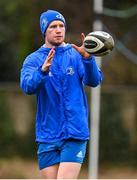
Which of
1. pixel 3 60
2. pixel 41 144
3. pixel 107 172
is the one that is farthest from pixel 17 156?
pixel 41 144

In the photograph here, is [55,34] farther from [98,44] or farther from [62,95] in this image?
[62,95]

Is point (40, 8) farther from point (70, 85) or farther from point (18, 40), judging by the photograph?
point (70, 85)

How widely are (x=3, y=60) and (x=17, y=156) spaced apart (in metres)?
2.85

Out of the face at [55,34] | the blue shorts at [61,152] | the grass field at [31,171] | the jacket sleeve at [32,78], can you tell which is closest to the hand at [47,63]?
the jacket sleeve at [32,78]

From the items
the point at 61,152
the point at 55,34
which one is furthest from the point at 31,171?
the point at 55,34

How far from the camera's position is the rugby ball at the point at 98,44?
23.4 feet

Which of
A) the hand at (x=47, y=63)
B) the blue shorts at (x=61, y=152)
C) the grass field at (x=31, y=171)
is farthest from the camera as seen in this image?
the grass field at (x=31, y=171)

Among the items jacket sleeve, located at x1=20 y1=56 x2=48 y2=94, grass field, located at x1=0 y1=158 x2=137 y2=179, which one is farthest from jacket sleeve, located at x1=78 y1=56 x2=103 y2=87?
grass field, located at x1=0 y1=158 x2=137 y2=179

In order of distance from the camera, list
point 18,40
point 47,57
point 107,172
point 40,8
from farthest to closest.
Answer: point 18,40 < point 40,8 < point 107,172 < point 47,57

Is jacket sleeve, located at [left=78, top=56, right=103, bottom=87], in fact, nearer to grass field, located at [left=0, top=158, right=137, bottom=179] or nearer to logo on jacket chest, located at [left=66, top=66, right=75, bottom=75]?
logo on jacket chest, located at [left=66, top=66, right=75, bottom=75]

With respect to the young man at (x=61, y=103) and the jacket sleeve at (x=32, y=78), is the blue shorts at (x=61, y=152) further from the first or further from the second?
the jacket sleeve at (x=32, y=78)

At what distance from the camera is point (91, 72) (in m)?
7.16

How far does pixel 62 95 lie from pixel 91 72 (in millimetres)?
304

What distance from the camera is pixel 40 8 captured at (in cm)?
1705
